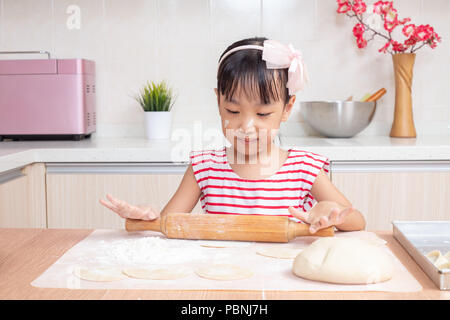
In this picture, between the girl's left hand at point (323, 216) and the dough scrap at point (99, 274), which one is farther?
the girl's left hand at point (323, 216)

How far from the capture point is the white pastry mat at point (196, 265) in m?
0.68

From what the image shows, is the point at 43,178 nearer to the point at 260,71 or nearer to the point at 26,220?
the point at 26,220

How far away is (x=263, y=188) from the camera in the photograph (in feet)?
3.97

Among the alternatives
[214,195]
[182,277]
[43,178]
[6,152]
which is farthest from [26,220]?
[182,277]

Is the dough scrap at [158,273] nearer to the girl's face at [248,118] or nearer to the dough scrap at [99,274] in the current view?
the dough scrap at [99,274]

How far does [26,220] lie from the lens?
1.83m

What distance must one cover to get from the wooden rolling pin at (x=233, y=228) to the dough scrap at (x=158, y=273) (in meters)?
0.16

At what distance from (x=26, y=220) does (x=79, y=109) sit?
47 centimetres

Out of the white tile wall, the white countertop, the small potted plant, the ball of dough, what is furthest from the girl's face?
the white tile wall

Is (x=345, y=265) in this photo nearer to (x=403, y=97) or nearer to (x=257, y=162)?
(x=257, y=162)

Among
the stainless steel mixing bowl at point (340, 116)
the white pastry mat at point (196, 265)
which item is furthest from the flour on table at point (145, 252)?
the stainless steel mixing bowl at point (340, 116)

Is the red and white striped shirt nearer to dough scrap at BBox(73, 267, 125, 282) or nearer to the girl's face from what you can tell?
→ the girl's face

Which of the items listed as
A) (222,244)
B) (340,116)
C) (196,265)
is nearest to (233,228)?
(222,244)

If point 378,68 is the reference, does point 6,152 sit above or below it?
below
